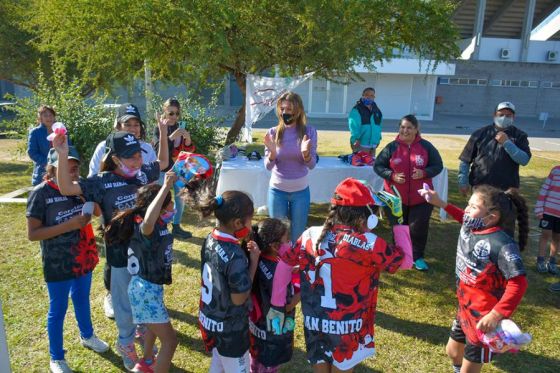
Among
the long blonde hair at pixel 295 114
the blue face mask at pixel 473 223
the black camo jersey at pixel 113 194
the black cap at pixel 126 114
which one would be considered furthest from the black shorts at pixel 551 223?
the black cap at pixel 126 114

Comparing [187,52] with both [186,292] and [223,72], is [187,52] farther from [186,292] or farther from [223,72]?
[186,292]

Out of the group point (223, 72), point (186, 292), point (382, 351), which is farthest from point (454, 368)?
point (223, 72)

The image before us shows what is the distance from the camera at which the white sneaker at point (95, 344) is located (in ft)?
11.2

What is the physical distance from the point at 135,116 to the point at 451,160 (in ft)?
38.6

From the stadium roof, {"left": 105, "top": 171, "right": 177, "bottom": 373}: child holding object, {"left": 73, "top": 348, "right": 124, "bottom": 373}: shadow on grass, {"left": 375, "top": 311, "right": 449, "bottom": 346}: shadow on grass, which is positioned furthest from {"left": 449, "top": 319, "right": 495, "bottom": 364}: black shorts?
the stadium roof

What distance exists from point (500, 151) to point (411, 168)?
1029mm

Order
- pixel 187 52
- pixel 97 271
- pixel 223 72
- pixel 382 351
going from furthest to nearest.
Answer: pixel 223 72
pixel 187 52
pixel 97 271
pixel 382 351

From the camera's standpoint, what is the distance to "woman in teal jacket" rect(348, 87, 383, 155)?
780cm

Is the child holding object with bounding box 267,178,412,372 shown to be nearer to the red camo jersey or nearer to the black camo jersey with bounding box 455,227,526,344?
the red camo jersey

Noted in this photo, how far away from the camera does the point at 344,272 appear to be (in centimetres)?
225

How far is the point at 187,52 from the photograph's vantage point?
7.01 metres

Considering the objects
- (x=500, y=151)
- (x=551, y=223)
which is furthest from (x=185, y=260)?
(x=551, y=223)

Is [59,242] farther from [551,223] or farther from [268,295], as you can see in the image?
[551,223]

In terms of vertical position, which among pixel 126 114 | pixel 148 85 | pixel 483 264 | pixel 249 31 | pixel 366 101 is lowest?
pixel 483 264
